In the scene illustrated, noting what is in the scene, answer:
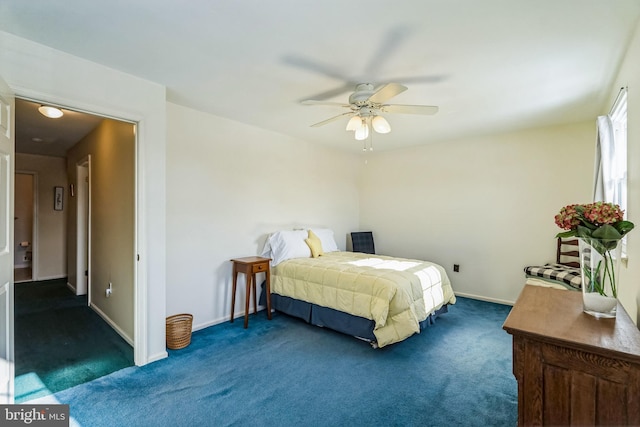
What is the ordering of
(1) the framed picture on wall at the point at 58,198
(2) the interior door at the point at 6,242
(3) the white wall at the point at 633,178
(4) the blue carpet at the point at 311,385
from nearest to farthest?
1. (3) the white wall at the point at 633,178
2. (2) the interior door at the point at 6,242
3. (4) the blue carpet at the point at 311,385
4. (1) the framed picture on wall at the point at 58,198

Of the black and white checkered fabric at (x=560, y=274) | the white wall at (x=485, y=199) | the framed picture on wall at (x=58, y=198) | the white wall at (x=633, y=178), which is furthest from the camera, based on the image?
the framed picture on wall at (x=58, y=198)

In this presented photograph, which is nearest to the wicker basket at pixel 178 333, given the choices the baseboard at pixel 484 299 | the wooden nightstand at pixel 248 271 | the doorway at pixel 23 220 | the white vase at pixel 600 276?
the wooden nightstand at pixel 248 271

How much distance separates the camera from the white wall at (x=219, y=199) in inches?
125

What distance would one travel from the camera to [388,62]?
2.20 metres

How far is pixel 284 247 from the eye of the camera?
12.8 feet

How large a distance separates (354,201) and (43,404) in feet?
15.7

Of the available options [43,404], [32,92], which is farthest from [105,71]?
[43,404]

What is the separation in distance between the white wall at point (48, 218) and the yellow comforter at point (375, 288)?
4.90 meters

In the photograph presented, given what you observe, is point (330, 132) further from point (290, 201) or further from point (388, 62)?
point (388, 62)

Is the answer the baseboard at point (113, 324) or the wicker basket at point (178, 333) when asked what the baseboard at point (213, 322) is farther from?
the baseboard at point (113, 324)

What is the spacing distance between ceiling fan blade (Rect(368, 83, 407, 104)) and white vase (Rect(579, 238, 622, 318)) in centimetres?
145

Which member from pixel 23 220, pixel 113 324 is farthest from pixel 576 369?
pixel 23 220

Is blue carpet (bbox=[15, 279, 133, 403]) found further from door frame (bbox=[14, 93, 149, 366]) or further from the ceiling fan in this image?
the ceiling fan

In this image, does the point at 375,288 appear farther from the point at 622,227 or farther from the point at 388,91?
the point at 622,227
